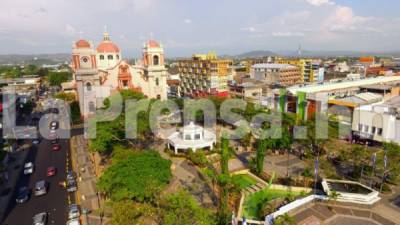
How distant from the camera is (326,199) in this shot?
24.4m

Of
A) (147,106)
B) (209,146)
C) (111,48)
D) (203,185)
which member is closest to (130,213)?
(203,185)

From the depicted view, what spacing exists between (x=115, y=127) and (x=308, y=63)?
284 feet

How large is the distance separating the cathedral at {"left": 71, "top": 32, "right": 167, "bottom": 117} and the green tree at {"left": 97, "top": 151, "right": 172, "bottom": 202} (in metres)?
31.5

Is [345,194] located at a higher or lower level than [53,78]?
lower

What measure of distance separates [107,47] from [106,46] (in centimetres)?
31

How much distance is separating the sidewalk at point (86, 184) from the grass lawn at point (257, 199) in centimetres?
1207

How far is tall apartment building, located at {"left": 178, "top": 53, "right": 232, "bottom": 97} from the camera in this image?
247ft

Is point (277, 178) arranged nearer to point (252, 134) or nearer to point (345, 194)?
point (345, 194)

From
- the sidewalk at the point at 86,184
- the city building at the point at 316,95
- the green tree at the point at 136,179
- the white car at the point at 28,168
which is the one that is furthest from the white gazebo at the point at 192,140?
the city building at the point at 316,95

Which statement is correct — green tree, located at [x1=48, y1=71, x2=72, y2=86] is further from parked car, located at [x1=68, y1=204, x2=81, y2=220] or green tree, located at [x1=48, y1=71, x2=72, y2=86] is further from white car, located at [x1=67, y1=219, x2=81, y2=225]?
white car, located at [x1=67, y1=219, x2=81, y2=225]

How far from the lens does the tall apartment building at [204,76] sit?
75188mm

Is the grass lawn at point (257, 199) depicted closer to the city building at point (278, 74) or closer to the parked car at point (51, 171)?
the parked car at point (51, 171)

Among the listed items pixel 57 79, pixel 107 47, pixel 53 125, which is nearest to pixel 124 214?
pixel 53 125

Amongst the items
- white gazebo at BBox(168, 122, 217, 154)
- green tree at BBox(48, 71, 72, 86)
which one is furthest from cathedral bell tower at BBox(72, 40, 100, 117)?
green tree at BBox(48, 71, 72, 86)
